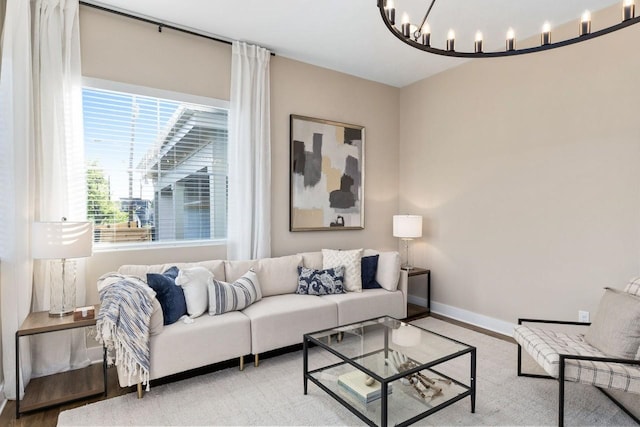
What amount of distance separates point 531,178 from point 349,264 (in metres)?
2.00

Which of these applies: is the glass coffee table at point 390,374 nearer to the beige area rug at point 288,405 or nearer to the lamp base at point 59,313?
the beige area rug at point 288,405

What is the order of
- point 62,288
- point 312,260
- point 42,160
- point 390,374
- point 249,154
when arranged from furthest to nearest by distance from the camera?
point 312,260, point 249,154, point 42,160, point 62,288, point 390,374

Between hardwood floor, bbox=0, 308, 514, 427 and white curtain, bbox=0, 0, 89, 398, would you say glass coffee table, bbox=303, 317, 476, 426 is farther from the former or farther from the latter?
white curtain, bbox=0, 0, 89, 398

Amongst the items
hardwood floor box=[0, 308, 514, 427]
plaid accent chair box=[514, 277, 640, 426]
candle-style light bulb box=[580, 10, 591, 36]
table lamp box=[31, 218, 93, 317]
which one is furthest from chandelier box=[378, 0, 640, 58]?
hardwood floor box=[0, 308, 514, 427]

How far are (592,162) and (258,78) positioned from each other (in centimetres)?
323

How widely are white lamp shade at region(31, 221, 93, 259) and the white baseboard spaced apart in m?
3.80

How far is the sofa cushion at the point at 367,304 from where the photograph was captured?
3.41 meters

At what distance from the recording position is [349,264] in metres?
3.79

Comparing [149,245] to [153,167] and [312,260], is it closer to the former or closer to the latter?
[153,167]

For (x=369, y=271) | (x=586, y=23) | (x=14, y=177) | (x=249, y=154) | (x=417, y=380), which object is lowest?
(x=417, y=380)

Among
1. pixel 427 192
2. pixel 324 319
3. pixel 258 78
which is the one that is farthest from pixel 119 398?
pixel 427 192

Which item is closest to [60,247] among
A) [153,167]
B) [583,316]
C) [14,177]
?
[14,177]

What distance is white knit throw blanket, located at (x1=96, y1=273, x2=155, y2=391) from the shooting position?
234 centimetres

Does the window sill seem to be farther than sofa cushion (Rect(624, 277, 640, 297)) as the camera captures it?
Yes
